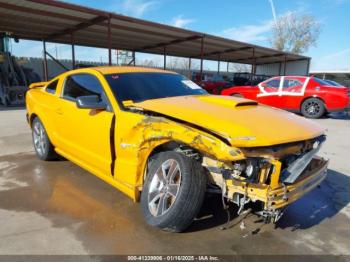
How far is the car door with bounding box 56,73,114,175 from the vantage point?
11.1 ft

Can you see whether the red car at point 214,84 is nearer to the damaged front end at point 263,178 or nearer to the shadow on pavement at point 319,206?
the shadow on pavement at point 319,206

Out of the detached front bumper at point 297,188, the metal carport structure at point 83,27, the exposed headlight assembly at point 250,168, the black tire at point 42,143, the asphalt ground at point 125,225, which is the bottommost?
the asphalt ground at point 125,225

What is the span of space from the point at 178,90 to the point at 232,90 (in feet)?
28.4

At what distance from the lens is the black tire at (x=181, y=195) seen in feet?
8.21

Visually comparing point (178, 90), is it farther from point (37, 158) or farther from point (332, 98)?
point (332, 98)

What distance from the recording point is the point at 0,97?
14594mm

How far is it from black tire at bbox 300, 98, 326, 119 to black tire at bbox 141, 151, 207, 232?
9.34 metres

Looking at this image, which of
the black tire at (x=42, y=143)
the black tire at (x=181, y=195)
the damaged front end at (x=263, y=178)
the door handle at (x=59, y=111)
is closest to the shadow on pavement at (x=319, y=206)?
the damaged front end at (x=263, y=178)

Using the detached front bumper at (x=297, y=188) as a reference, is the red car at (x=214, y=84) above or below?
above

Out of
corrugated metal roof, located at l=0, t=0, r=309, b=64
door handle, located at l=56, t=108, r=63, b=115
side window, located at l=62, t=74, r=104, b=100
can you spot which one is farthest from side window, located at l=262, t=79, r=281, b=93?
door handle, located at l=56, t=108, r=63, b=115

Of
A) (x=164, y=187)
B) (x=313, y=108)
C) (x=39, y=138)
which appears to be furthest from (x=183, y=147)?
(x=313, y=108)

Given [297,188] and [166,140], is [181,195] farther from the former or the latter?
[297,188]

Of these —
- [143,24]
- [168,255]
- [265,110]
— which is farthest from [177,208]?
[143,24]

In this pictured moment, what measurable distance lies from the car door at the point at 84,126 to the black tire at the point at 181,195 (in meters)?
0.79
